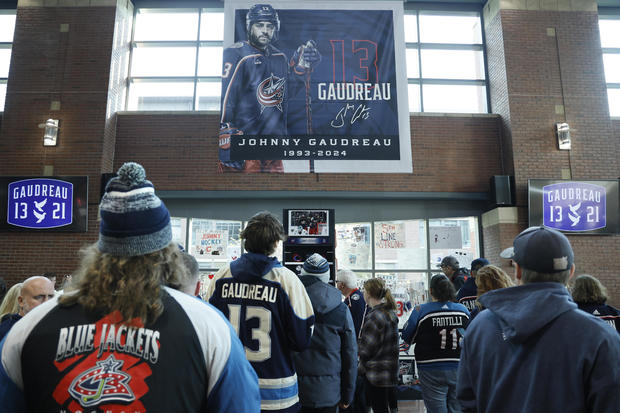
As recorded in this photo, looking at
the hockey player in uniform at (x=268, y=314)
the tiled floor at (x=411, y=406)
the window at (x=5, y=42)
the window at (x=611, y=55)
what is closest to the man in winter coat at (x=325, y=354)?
the hockey player in uniform at (x=268, y=314)

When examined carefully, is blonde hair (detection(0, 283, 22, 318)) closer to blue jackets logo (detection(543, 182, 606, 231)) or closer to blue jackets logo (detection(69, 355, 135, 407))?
blue jackets logo (detection(69, 355, 135, 407))

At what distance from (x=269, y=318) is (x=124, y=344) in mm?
1494

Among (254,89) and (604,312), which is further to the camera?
(254,89)

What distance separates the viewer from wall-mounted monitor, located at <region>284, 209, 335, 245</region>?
20.9 feet

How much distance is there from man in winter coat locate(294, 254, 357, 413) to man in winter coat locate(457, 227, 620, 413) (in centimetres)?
155

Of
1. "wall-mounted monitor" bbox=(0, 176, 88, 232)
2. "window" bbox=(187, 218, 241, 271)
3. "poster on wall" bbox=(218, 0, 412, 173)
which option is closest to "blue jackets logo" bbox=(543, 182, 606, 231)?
"poster on wall" bbox=(218, 0, 412, 173)

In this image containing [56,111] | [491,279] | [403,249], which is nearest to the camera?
[491,279]

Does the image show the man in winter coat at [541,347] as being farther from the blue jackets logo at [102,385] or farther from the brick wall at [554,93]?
the brick wall at [554,93]

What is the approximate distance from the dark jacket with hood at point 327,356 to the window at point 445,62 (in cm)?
704

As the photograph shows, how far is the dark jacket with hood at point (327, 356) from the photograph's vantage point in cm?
306

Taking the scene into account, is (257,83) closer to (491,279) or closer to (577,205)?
(491,279)

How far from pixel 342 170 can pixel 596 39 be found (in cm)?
723

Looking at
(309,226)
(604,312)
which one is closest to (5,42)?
(309,226)

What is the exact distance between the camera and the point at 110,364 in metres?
1.05
